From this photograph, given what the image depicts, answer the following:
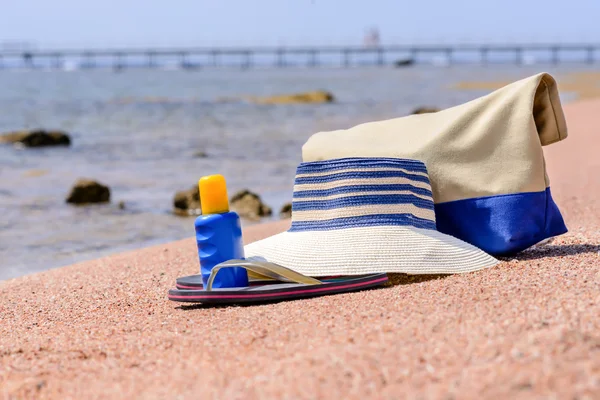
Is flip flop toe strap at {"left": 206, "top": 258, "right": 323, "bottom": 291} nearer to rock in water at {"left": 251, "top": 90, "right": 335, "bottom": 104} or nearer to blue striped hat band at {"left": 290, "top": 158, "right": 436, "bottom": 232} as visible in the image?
blue striped hat band at {"left": 290, "top": 158, "right": 436, "bottom": 232}

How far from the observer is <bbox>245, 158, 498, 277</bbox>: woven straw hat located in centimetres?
263

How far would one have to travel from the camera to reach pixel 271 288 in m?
2.51

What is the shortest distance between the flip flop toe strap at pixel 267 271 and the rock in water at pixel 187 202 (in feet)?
12.5

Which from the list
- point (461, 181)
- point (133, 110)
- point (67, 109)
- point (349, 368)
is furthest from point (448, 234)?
point (67, 109)

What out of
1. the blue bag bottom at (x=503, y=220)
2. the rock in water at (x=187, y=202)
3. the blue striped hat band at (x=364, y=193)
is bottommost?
the rock in water at (x=187, y=202)

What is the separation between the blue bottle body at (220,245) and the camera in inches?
99.0

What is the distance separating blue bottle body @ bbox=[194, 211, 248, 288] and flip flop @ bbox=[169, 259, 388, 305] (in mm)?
48

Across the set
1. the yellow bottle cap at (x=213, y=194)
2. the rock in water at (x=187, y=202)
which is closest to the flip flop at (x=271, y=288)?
the yellow bottle cap at (x=213, y=194)

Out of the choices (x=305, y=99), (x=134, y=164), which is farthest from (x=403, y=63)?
(x=134, y=164)

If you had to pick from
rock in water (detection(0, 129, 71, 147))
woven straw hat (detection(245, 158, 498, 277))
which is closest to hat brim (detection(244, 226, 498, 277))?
woven straw hat (detection(245, 158, 498, 277))

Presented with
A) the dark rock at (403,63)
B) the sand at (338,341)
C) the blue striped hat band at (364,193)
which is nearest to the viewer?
the sand at (338,341)

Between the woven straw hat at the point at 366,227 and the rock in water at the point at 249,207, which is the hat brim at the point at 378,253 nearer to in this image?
the woven straw hat at the point at 366,227

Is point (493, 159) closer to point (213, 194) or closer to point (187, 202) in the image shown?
point (213, 194)

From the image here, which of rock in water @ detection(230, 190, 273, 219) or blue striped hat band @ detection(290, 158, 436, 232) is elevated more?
blue striped hat band @ detection(290, 158, 436, 232)
